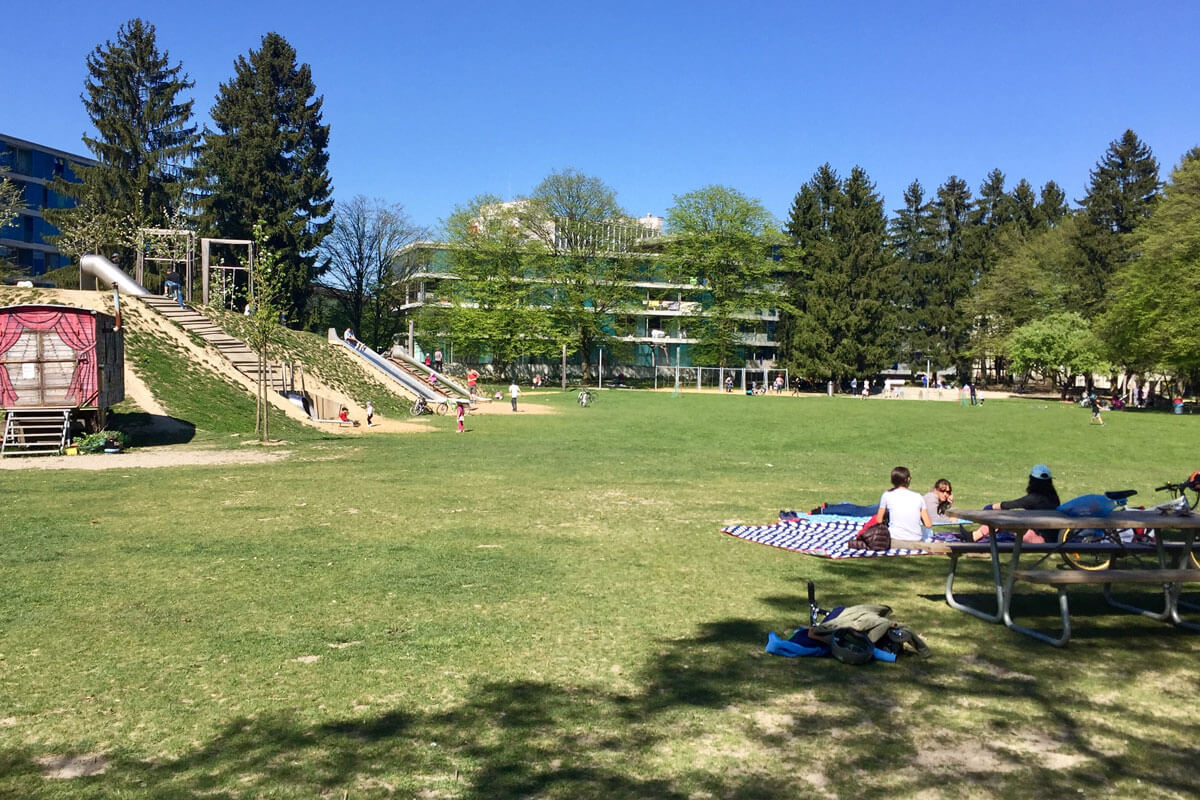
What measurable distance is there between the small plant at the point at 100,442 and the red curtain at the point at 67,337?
105 centimetres

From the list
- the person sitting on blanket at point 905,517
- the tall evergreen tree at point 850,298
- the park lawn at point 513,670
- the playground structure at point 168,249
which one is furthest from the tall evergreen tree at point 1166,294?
the playground structure at point 168,249

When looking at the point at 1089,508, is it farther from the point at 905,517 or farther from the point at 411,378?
the point at 411,378

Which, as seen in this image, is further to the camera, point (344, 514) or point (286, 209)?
point (286, 209)

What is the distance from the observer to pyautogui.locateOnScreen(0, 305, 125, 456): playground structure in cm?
2155

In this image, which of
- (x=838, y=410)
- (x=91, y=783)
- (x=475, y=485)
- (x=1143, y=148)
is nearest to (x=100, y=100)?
(x=838, y=410)

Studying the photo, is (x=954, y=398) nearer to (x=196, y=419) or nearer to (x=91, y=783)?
(x=196, y=419)

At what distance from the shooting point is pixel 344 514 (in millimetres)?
12453

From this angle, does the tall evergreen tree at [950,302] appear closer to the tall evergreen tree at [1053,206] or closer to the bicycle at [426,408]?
the tall evergreen tree at [1053,206]

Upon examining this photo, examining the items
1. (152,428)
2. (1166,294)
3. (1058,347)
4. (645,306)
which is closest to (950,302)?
(1058,347)

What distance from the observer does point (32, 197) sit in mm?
73750

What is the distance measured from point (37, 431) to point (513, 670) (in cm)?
2022

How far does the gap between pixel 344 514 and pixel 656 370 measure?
263 ft

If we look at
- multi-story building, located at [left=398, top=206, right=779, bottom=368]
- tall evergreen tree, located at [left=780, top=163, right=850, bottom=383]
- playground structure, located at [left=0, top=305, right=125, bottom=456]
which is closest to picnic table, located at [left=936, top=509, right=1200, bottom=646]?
playground structure, located at [left=0, top=305, right=125, bottom=456]

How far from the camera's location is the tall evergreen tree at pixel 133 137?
55031 millimetres
